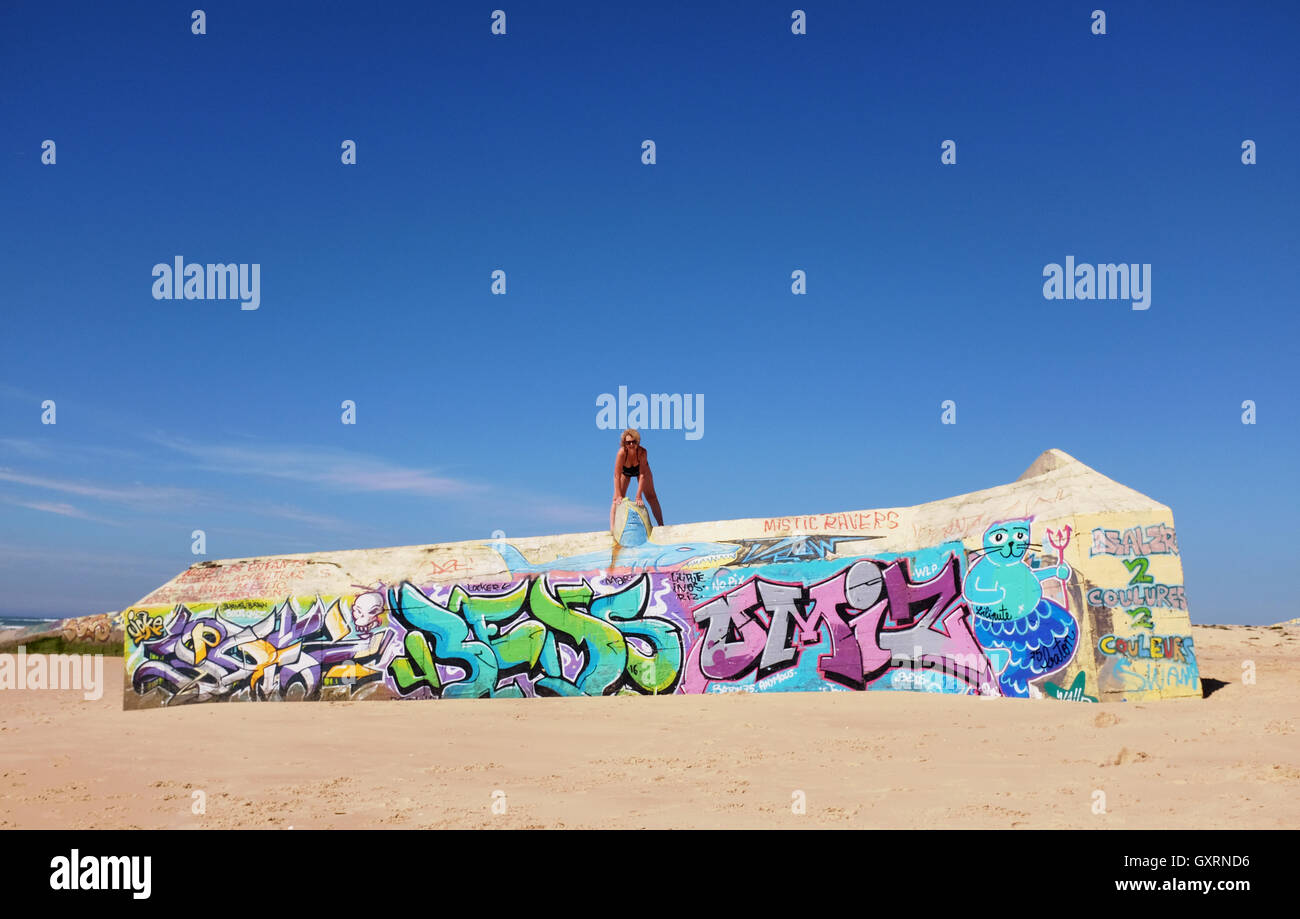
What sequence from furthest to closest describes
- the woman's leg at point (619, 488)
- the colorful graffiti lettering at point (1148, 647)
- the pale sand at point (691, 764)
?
the woman's leg at point (619, 488)
the colorful graffiti lettering at point (1148, 647)
the pale sand at point (691, 764)

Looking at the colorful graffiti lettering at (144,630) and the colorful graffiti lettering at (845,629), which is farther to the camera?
the colorful graffiti lettering at (144,630)

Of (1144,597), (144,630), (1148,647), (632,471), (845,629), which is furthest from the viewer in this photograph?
(632,471)

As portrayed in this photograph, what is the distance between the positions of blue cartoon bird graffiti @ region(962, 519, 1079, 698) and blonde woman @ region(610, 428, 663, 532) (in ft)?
24.4

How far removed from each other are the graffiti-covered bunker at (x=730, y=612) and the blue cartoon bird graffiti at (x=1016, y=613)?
3 cm

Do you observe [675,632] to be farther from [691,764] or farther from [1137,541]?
[1137,541]

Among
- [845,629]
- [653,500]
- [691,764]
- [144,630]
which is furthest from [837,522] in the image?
[144,630]

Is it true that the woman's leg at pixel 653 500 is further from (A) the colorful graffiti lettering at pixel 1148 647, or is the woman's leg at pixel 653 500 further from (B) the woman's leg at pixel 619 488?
(A) the colorful graffiti lettering at pixel 1148 647

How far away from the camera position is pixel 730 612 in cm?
1669

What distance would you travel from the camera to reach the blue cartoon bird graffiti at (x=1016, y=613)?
542 inches

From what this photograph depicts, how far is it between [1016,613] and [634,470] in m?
8.82

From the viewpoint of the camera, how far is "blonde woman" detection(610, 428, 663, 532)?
1998 cm

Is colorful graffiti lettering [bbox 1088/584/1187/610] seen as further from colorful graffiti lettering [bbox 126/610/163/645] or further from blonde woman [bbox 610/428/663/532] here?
colorful graffiti lettering [bbox 126/610/163/645]

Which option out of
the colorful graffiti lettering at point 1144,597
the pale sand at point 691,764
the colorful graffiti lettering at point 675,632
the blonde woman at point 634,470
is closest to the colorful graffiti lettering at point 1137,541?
the colorful graffiti lettering at point 675,632
